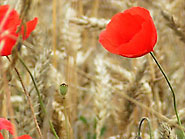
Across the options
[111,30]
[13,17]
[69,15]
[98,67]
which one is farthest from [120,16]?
[69,15]

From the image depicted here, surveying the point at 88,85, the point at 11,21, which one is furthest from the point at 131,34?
the point at 88,85

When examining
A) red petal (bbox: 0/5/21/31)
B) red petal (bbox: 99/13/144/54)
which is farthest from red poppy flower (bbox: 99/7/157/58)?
red petal (bbox: 0/5/21/31)

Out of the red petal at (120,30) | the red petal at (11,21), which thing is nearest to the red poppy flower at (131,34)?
the red petal at (120,30)

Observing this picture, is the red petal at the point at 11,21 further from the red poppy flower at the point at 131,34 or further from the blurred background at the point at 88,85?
the red poppy flower at the point at 131,34

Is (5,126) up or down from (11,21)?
down

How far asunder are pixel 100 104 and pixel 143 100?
14 centimetres

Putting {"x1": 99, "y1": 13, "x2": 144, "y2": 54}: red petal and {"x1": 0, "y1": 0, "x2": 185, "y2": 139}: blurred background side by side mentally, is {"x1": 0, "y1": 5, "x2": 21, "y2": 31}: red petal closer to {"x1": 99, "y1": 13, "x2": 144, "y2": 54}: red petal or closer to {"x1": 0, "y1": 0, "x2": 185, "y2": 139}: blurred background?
{"x1": 0, "y1": 0, "x2": 185, "y2": 139}: blurred background

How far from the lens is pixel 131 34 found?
484 millimetres

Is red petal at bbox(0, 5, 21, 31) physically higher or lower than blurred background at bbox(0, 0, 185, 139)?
higher

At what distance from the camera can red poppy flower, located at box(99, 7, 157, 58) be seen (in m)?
0.46

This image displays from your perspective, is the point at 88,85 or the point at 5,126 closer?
the point at 5,126

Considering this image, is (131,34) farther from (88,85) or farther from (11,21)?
(88,85)

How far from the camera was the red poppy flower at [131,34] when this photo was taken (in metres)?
0.46

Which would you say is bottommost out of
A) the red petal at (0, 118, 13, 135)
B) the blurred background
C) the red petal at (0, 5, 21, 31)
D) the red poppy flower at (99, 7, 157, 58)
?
the blurred background
